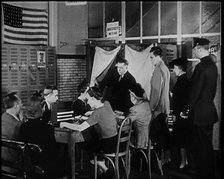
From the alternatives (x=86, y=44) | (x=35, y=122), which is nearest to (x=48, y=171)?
(x=35, y=122)

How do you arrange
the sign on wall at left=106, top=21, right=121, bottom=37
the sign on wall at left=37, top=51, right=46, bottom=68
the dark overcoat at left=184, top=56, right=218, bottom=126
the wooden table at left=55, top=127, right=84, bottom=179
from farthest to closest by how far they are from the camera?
the sign on wall at left=106, top=21, right=121, bottom=37 → the sign on wall at left=37, top=51, right=46, bottom=68 → the wooden table at left=55, top=127, right=84, bottom=179 → the dark overcoat at left=184, top=56, right=218, bottom=126

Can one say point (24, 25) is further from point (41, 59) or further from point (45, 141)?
point (45, 141)

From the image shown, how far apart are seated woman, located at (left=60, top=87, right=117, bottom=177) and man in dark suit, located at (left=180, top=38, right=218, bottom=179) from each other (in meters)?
0.58

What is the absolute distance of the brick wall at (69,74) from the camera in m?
3.12

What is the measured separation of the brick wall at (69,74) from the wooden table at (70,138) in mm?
504

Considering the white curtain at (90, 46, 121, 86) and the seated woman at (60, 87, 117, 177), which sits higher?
the white curtain at (90, 46, 121, 86)

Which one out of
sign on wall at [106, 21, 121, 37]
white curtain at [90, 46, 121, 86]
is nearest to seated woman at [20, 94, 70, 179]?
white curtain at [90, 46, 121, 86]

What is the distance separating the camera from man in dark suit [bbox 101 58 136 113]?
281 cm

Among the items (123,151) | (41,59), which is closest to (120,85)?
(123,151)

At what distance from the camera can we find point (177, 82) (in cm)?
249

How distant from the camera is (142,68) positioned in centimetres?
271

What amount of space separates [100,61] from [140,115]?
2.22ft

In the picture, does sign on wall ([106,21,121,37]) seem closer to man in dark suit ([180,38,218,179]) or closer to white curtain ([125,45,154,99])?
white curtain ([125,45,154,99])

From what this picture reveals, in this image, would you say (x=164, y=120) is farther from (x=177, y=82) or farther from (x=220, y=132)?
(x=220, y=132)
